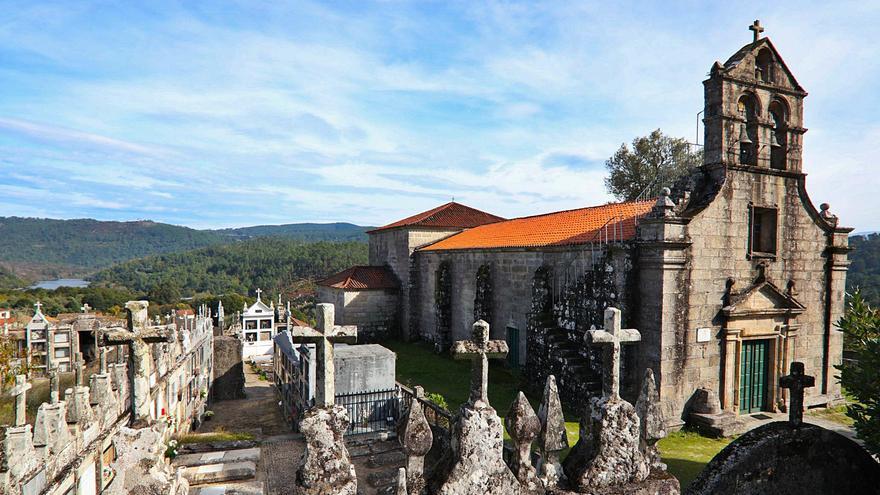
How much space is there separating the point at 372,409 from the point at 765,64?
44.1 feet

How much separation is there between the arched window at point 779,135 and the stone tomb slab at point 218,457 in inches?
575

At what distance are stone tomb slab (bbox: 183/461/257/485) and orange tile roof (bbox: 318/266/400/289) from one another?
14860 millimetres

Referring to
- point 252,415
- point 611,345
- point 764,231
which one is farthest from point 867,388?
point 252,415

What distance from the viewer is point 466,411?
2.84m

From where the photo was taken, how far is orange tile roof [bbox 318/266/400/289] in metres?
25.0

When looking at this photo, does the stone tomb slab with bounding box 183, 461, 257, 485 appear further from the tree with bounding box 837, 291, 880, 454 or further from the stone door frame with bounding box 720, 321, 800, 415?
the stone door frame with bounding box 720, 321, 800, 415

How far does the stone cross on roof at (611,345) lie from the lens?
3117 millimetres

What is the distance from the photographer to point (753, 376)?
1305 centimetres

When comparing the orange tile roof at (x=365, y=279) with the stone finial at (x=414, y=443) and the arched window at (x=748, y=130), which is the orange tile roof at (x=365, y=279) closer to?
the arched window at (x=748, y=130)

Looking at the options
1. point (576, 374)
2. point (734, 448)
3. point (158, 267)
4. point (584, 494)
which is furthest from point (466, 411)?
point (158, 267)

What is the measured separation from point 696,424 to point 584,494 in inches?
420

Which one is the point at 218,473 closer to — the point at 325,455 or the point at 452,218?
the point at 325,455

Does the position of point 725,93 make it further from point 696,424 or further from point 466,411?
point 466,411

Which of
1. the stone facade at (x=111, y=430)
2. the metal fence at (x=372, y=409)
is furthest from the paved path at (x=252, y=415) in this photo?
the metal fence at (x=372, y=409)
